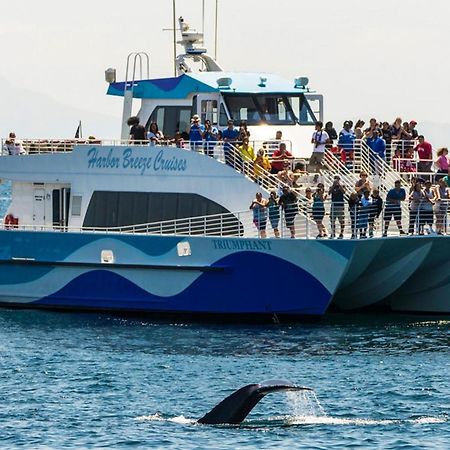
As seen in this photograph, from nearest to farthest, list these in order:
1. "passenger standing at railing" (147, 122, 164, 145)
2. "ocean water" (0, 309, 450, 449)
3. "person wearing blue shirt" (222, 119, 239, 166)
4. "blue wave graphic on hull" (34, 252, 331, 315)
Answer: "ocean water" (0, 309, 450, 449) < "blue wave graphic on hull" (34, 252, 331, 315) < "person wearing blue shirt" (222, 119, 239, 166) < "passenger standing at railing" (147, 122, 164, 145)

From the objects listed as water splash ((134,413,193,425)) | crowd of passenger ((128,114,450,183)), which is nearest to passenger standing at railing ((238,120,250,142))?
crowd of passenger ((128,114,450,183))

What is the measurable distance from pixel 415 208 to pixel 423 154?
4.48m

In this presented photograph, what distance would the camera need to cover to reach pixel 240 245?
36.7 meters

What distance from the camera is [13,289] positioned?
39.9 m

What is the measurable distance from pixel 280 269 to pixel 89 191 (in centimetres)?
587

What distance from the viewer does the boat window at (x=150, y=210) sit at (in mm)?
38375

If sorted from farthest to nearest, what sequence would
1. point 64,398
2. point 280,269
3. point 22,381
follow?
1. point 280,269
2. point 22,381
3. point 64,398

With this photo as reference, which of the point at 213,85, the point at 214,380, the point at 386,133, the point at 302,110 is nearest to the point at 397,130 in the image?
the point at 386,133

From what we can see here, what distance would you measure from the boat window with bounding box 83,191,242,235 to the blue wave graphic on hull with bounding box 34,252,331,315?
1298mm

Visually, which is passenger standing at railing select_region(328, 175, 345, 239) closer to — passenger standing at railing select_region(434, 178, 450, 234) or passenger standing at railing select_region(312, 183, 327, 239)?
passenger standing at railing select_region(312, 183, 327, 239)

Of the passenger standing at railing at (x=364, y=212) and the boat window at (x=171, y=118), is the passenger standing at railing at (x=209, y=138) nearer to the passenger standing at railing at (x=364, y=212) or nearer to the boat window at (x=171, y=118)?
the boat window at (x=171, y=118)

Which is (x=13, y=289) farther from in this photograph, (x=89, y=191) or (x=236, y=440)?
(x=236, y=440)

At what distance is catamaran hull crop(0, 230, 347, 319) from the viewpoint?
3647 centimetres

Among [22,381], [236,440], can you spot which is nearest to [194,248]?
[22,381]
